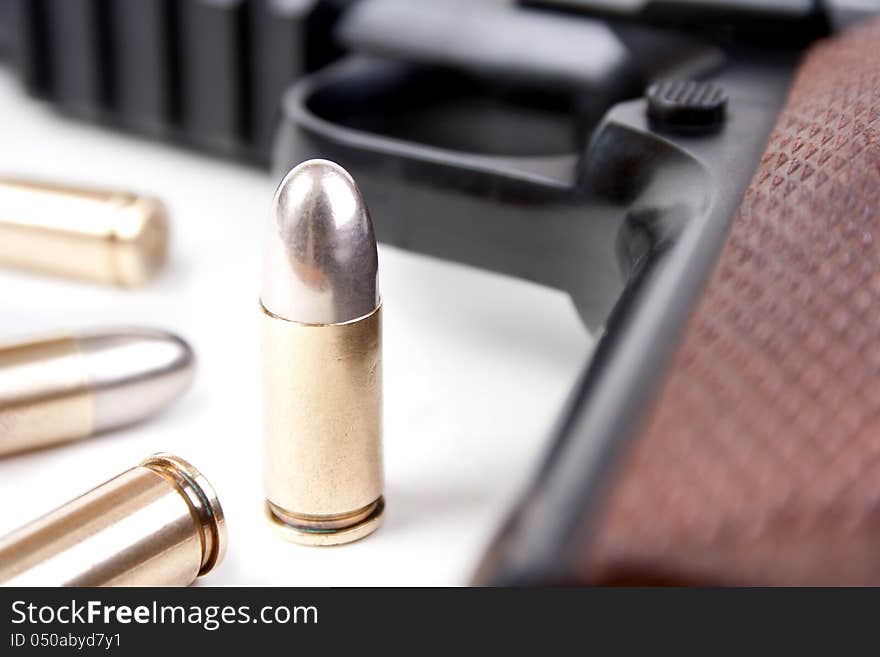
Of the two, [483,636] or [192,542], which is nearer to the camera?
[483,636]

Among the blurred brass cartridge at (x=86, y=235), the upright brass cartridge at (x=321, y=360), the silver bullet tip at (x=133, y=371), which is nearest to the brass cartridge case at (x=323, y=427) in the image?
the upright brass cartridge at (x=321, y=360)

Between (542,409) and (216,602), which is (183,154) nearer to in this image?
(542,409)

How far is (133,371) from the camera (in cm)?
67

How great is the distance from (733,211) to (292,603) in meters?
0.26

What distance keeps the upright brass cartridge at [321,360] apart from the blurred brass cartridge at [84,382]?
0.12 meters

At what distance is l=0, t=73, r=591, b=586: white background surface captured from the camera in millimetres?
599

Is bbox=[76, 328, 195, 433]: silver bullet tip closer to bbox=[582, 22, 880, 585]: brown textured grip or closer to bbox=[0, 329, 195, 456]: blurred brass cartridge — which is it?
bbox=[0, 329, 195, 456]: blurred brass cartridge

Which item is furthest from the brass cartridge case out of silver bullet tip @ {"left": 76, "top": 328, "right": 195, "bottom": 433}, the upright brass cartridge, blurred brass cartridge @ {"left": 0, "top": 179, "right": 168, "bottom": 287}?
blurred brass cartridge @ {"left": 0, "top": 179, "right": 168, "bottom": 287}

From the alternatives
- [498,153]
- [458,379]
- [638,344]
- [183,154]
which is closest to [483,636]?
[638,344]

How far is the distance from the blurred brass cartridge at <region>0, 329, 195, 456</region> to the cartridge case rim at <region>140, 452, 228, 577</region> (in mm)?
100

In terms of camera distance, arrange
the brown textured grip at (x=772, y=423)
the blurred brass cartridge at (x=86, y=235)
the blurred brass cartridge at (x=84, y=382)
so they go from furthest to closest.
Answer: the blurred brass cartridge at (x=86, y=235), the blurred brass cartridge at (x=84, y=382), the brown textured grip at (x=772, y=423)

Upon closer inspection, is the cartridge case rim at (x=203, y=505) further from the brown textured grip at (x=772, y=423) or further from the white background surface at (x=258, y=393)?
the brown textured grip at (x=772, y=423)

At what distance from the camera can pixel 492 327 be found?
79cm

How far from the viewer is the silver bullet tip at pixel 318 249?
543 millimetres
